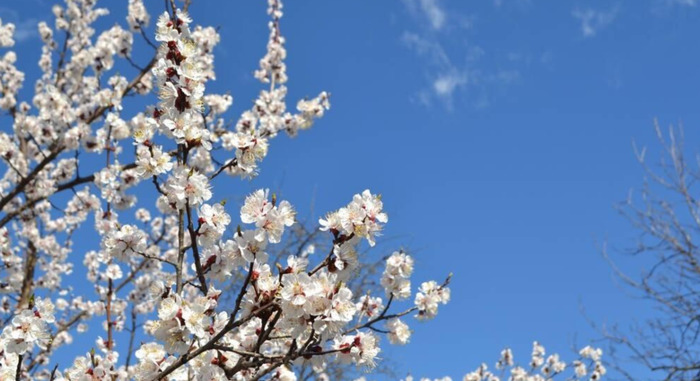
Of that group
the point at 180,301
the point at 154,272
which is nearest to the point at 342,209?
the point at 180,301

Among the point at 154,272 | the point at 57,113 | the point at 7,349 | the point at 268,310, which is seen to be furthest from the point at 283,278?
the point at 154,272

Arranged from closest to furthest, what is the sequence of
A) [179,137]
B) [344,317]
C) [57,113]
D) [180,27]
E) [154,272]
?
[344,317]
[179,137]
[180,27]
[57,113]
[154,272]

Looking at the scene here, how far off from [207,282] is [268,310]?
63 centimetres

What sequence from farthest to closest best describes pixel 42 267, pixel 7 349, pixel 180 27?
pixel 42 267, pixel 180 27, pixel 7 349

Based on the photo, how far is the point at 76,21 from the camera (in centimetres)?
826

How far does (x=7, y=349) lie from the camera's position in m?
2.22

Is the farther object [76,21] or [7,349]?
[76,21]

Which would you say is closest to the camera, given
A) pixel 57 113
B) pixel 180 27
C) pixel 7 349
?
pixel 7 349

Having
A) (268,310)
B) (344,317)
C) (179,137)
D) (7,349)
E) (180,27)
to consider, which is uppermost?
(180,27)

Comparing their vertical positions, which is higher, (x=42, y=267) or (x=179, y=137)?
(x=42, y=267)

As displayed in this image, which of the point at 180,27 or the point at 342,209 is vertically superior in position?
the point at 180,27

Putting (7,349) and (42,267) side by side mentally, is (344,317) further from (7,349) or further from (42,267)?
(42,267)

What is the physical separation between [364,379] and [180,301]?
19.4 feet

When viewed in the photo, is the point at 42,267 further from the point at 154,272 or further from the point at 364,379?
the point at 364,379
